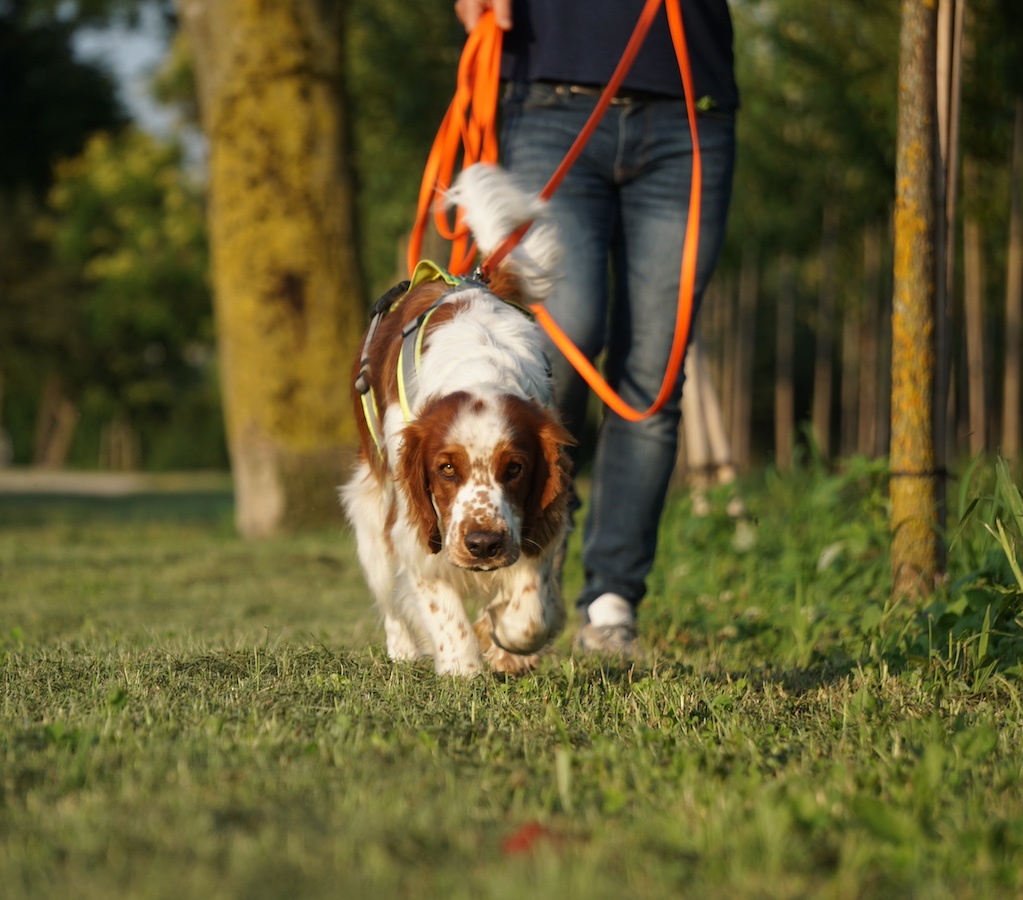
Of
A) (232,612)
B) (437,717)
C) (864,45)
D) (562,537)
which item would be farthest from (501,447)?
(864,45)

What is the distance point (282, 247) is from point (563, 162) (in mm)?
5723

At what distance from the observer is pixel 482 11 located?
14.0 feet

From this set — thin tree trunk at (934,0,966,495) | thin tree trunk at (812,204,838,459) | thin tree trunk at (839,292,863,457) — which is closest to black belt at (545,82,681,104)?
thin tree trunk at (934,0,966,495)

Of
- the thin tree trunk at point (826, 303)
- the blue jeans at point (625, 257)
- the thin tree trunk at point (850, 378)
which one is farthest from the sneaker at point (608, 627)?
the thin tree trunk at point (850, 378)

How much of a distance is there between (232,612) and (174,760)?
3235mm

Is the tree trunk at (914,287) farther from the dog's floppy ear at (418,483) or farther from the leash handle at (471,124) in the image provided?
the dog's floppy ear at (418,483)

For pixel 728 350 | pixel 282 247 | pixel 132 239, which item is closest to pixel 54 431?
pixel 132 239

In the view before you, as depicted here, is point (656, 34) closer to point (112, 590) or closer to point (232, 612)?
point (232, 612)

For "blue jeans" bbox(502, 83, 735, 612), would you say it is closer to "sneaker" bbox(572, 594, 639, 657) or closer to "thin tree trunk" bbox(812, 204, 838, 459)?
"sneaker" bbox(572, 594, 639, 657)

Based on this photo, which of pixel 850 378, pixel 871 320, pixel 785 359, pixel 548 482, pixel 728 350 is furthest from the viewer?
pixel 850 378

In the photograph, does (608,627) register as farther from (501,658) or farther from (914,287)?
(914,287)

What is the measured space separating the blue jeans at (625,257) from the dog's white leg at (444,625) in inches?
32.8

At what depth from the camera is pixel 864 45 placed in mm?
11430

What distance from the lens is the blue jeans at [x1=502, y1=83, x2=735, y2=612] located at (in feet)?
13.8
